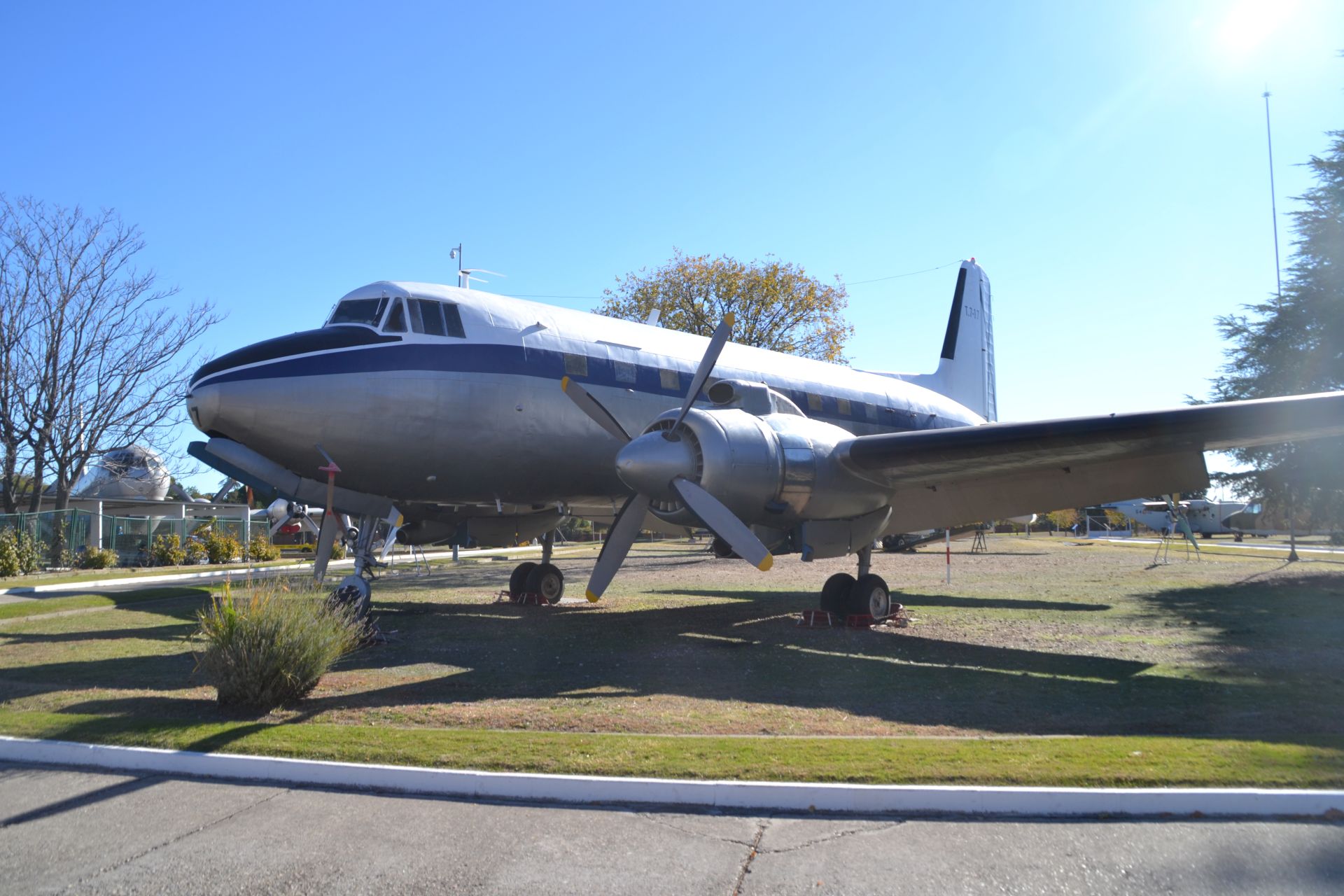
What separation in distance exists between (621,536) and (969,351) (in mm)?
17096

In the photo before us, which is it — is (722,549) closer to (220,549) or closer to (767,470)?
(767,470)

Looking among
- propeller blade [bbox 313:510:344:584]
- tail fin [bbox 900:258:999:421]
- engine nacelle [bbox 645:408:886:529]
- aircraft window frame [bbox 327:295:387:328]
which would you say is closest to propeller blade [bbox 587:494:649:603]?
engine nacelle [bbox 645:408:886:529]

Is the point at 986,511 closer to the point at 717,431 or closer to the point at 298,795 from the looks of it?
the point at 717,431

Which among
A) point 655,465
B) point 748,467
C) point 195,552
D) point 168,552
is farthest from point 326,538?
point 195,552

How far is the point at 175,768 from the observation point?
5.93 m

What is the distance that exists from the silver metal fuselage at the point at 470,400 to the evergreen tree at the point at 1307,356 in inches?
560

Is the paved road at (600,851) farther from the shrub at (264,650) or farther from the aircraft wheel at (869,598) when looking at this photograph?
the aircraft wheel at (869,598)

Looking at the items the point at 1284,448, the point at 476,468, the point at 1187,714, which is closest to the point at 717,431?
the point at 476,468

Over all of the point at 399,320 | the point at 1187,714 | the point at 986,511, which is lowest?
the point at 1187,714

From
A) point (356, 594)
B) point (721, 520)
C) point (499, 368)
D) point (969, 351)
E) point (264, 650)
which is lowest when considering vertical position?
point (264, 650)

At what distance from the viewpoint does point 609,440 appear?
13.7 metres

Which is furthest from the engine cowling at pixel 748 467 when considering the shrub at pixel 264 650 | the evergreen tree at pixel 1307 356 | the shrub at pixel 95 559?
the shrub at pixel 95 559

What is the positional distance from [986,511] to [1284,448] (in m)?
13.3

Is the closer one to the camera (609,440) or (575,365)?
(575,365)
